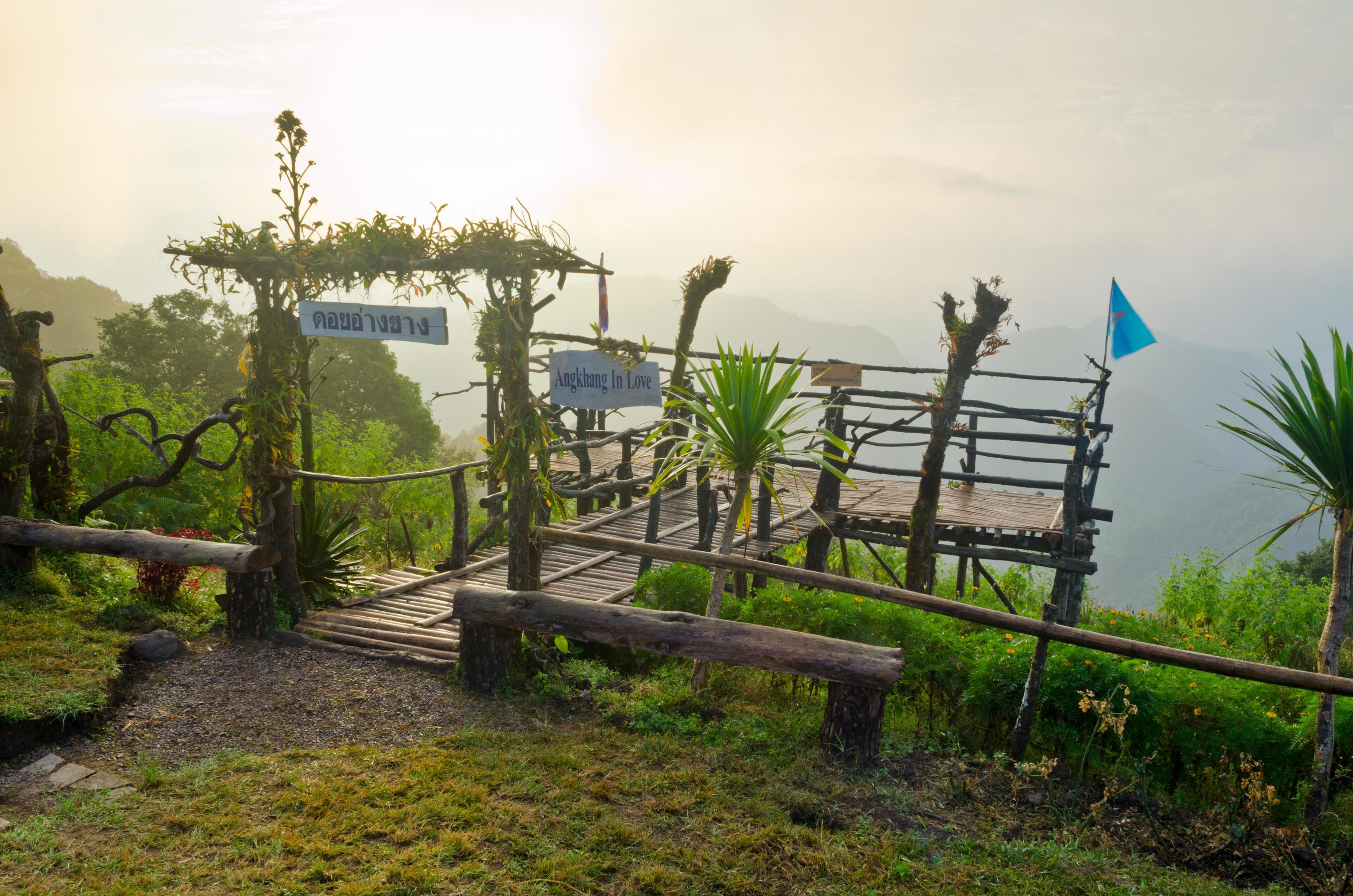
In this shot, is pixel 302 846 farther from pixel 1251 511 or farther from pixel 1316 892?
pixel 1251 511

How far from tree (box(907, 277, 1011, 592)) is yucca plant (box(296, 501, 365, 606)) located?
4.73 metres

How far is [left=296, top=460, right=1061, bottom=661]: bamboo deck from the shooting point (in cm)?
562

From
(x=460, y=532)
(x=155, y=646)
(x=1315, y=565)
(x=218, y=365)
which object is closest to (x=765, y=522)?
(x=460, y=532)

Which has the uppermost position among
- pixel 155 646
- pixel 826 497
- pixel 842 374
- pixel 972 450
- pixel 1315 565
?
pixel 842 374

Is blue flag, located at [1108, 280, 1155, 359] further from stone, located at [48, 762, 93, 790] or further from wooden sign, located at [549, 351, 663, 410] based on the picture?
stone, located at [48, 762, 93, 790]

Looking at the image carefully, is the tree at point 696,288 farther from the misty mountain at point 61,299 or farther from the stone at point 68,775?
the misty mountain at point 61,299

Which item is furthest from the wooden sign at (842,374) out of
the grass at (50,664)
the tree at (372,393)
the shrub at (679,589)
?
the tree at (372,393)

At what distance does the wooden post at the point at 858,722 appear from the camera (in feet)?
12.9

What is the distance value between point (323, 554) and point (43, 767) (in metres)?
2.61

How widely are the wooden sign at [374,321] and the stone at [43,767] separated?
2.68 metres

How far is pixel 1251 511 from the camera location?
122m

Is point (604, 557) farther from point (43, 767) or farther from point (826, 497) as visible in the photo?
point (43, 767)

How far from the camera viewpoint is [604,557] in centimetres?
762

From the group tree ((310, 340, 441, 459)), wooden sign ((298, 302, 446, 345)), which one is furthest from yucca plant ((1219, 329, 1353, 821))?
tree ((310, 340, 441, 459))
